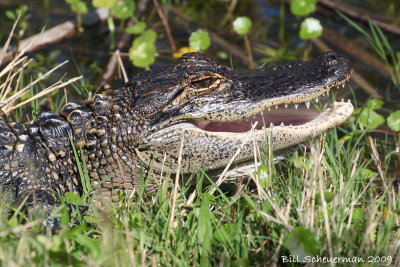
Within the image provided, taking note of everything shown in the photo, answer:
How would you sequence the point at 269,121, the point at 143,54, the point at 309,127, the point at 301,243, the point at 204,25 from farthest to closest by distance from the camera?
the point at 204,25 < the point at 143,54 < the point at 269,121 < the point at 309,127 < the point at 301,243

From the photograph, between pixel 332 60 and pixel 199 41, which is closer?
pixel 332 60

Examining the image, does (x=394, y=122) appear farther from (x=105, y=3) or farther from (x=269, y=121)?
(x=105, y=3)

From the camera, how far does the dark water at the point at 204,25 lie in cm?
629

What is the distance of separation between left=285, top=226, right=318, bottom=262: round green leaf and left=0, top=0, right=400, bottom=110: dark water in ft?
11.5

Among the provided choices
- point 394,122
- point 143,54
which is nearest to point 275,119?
point 394,122

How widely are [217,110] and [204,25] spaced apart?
3.83m

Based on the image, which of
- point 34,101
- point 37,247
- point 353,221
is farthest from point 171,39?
point 37,247

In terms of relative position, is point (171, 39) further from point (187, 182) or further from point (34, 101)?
point (187, 182)

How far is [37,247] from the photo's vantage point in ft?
7.75

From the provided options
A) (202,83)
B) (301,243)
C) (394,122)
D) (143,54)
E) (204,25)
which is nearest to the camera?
(301,243)

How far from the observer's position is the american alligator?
3.58m

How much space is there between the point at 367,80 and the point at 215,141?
3071 mm

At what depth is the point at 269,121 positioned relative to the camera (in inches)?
152

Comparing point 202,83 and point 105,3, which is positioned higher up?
point 105,3
